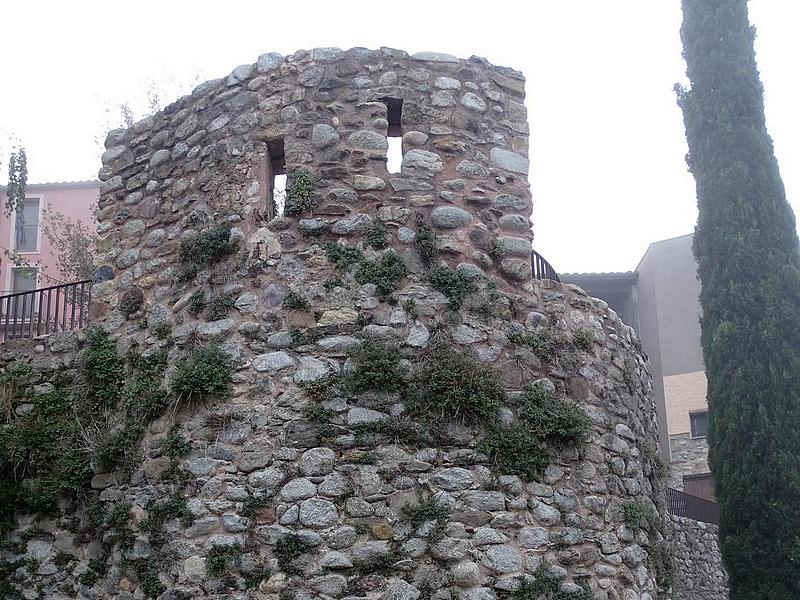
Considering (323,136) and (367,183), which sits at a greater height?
(323,136)

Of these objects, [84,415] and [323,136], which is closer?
[323,136]

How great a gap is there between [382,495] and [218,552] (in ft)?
3.32

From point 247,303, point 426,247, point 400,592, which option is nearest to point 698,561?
point 426,247

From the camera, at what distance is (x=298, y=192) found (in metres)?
6.35

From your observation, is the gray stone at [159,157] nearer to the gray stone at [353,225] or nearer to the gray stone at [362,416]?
the gray stone at [353,225]

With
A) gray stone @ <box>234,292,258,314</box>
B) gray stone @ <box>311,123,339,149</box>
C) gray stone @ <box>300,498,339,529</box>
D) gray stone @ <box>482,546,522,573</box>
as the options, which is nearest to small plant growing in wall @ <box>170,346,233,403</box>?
gray stone @ <box>234,292,258,314</box>

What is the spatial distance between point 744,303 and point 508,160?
15.2 ft

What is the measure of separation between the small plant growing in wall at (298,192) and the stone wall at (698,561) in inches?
338

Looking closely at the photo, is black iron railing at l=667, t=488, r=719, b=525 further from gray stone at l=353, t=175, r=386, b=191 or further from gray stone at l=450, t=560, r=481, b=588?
gray stone at l=353, t=175, r=386, b=191

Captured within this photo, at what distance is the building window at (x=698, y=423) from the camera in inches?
746

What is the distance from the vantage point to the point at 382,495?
562 centimetres

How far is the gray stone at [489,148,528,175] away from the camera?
6640 mm

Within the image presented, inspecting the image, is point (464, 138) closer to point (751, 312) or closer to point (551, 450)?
point (551, 450)

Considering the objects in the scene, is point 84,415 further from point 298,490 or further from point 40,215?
point 40,215
